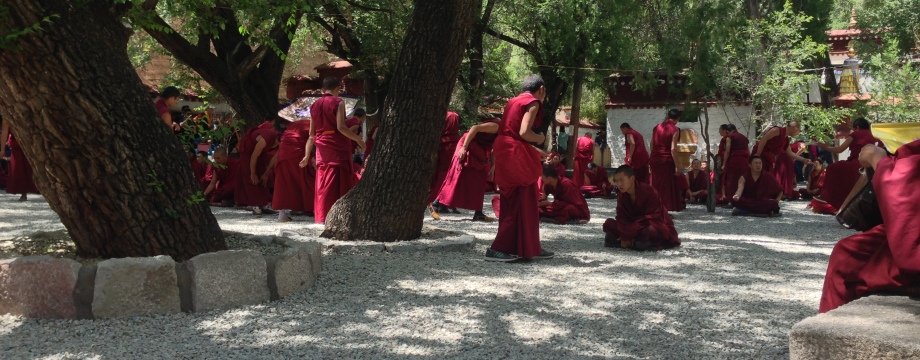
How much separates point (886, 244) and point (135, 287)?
11.8 feet

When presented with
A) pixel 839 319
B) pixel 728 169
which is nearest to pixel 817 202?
pixel 728 169

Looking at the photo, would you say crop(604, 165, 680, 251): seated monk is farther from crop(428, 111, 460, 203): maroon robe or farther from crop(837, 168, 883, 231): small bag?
crop(837, 168, 883, 231): small bag

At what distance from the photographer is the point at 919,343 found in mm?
2688

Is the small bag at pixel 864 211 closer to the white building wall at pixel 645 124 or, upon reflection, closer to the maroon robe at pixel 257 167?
the maroon robe at pixel 257 167

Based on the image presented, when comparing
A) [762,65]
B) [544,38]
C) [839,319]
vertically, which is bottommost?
[839,319]

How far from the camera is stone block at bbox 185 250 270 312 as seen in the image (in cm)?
452

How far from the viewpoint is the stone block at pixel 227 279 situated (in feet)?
14.8

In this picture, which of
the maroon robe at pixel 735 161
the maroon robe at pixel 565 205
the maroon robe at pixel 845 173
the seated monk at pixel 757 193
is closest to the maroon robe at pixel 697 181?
the maroon robe at pixel 735 161

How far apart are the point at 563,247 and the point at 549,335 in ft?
11.6

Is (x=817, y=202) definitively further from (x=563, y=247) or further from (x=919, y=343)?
(x=919, y=343)

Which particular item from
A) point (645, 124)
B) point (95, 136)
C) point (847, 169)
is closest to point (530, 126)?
point (95, 136)

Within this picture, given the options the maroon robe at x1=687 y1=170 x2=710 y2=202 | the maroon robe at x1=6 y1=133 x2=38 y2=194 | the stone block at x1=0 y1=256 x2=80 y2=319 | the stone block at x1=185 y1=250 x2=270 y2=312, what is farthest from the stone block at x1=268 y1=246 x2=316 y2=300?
the maroon robe at x1=687 y1=170 x2=710 y2=202

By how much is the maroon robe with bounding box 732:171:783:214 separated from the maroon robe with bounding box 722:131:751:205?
2.05ft

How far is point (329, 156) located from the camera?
820cm
